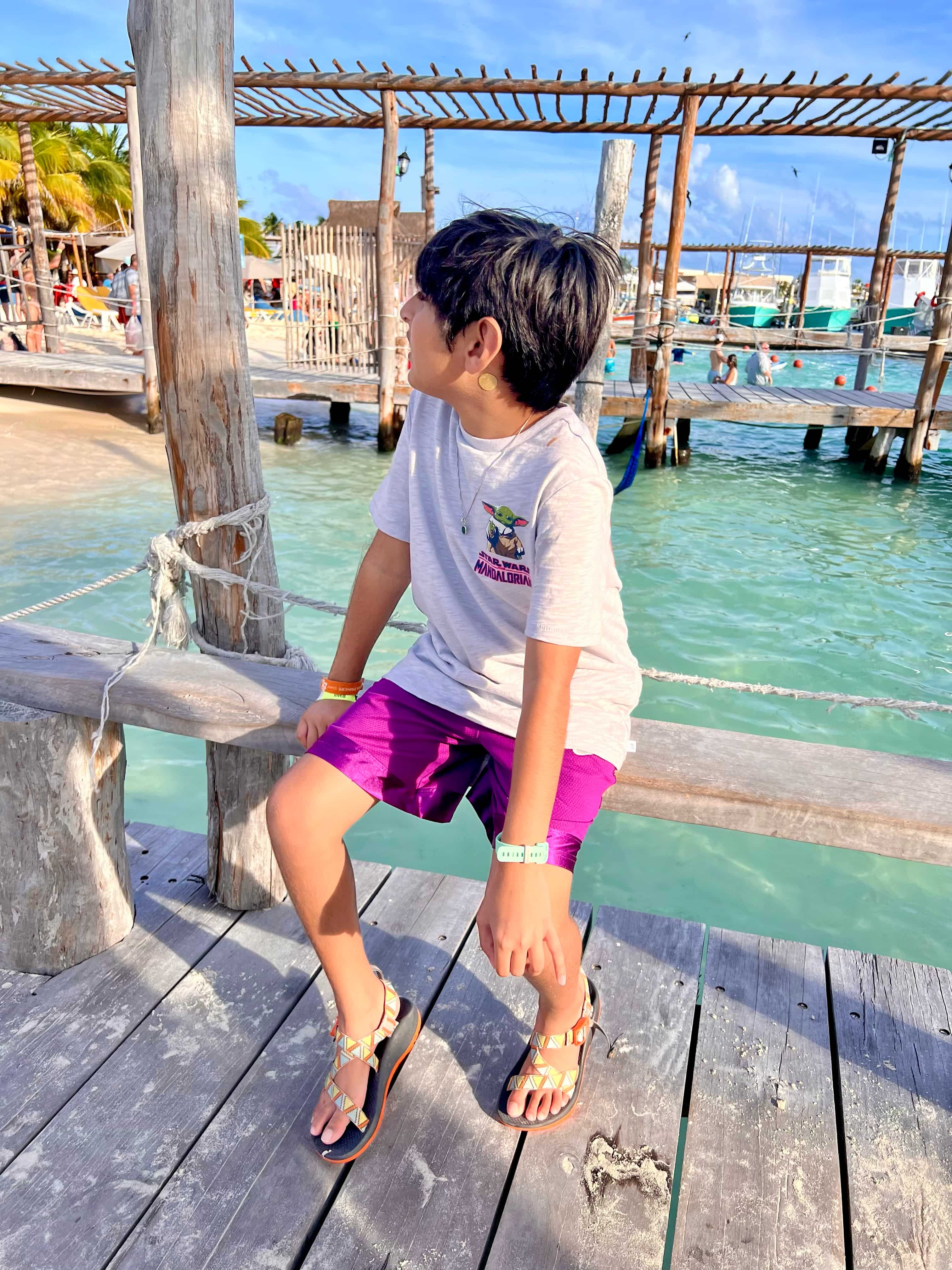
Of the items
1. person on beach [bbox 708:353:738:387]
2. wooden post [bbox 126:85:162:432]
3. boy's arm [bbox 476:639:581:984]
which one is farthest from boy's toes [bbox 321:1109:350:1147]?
person on beach [bbox 708:353:738:387]

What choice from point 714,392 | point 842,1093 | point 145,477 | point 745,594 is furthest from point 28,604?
point 714,392

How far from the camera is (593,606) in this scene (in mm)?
1320

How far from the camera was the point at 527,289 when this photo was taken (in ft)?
4.21

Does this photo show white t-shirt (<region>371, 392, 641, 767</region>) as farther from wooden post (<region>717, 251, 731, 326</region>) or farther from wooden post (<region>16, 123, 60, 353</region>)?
wooden post (<region>717, 251, 731, 326</region>)

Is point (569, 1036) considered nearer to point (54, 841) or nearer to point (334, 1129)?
point (334, 1129)

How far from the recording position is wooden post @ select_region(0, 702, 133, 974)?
1.82 meters

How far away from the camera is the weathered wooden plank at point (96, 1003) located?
1.58m

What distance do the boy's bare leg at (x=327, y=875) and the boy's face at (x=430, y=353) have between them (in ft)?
2.17

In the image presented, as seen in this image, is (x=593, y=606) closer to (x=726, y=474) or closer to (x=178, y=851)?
(x=178, y=851)

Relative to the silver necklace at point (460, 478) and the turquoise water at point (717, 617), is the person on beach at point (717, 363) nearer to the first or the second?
the turquoise water at point (717, 617)

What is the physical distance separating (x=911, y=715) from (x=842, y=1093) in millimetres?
944

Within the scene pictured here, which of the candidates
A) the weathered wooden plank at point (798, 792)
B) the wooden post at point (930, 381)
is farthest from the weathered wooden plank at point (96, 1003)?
the wooden post at point (930, 381)

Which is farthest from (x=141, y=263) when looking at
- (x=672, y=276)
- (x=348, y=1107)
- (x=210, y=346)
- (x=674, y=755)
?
(x=348, y=1107)

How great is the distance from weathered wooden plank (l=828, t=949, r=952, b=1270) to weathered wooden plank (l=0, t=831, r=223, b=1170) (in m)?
A: 1.36
